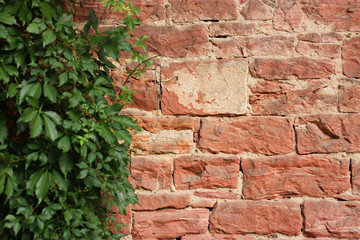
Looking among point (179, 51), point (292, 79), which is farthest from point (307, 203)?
point (179, 51)

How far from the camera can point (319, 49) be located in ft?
7.14

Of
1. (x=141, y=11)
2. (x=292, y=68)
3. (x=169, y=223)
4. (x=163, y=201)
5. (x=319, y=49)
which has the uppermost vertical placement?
(x=141, y=11)

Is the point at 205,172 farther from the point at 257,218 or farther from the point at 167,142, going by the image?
the point at 257,218

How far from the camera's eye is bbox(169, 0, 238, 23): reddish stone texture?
7.23ft

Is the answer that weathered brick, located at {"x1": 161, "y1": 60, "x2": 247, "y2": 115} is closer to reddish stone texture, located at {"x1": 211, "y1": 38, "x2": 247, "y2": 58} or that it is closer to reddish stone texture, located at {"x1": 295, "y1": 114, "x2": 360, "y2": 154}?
reddish stone texture, located at {"x1": 211, "y1": 38, "x2": 247, "y2": 58}

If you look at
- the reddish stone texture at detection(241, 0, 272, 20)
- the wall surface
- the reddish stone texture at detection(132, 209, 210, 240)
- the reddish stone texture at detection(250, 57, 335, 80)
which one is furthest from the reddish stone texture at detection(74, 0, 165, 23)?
the reddish stone texture at detection(132, 209, 210, 240)

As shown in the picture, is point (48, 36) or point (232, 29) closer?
point (48, 36)

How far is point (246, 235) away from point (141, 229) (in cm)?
57

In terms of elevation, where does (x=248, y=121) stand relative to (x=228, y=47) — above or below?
below

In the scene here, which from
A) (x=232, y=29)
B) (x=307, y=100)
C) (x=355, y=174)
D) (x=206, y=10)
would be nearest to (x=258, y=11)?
(x=232, y=29)

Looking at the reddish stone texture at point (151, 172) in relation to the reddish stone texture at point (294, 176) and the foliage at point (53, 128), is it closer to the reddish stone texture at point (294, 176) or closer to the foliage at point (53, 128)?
the foliage at point (53, 128)

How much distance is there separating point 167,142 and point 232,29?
70 cm

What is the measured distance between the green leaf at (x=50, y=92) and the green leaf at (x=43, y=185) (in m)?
0.33

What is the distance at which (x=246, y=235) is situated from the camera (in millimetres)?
2197
